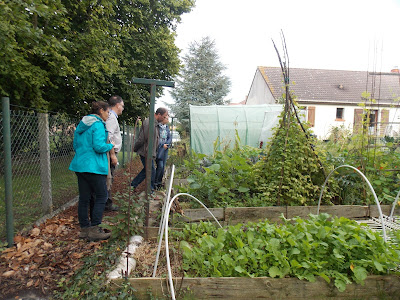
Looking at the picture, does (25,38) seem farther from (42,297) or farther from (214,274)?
(214,274)

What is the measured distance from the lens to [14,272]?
2721 mm

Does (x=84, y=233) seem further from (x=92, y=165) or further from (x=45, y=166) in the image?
(x=45, y=166)

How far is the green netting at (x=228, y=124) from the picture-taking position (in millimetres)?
10328

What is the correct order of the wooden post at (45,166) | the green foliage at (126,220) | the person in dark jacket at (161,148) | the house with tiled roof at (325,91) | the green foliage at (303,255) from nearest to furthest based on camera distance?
the green foliage at (303,255) → the green foliage at (126,220) → the wooden post at (45,166) → the person in dark jacket at (161,148) → the house with tiled roof at (325,91)

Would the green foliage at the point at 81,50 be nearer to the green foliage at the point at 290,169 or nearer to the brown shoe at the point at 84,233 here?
the brown shoe at the point at 84,233

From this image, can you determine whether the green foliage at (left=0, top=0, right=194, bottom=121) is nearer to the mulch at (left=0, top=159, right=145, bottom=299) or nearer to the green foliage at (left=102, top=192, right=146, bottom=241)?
the mulch at (left=0, top=159, right=145, bottom=299)

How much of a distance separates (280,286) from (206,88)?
24.1 m

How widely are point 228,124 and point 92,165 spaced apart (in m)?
→ 7.82

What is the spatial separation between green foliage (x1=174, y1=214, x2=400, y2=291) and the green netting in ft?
24.1

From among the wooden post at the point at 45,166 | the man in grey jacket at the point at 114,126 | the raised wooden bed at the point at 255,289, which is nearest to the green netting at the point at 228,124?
the man in grey jacket at the point at 114,126

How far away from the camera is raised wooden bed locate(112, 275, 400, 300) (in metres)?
2.30

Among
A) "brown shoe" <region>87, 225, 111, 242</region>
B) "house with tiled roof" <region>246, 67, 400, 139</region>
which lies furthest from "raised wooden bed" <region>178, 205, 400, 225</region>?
"house with tiled roof" <region>246, 67, 400, 139</region>

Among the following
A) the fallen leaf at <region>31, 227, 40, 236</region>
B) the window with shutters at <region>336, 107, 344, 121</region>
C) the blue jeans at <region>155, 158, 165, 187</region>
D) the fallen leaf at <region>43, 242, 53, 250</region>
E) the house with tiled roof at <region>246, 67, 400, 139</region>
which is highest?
the house with tiled roof at <region>246, 67, 400, 139</region>

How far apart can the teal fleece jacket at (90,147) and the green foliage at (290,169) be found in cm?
231
